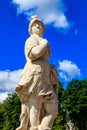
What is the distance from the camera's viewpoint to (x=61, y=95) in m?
65.8

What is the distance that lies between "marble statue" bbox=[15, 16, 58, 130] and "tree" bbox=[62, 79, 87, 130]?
51.1 metres

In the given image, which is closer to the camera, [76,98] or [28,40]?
[28,40]

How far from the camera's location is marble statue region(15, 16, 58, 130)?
1152cm

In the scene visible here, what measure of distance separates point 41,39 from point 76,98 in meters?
54.1

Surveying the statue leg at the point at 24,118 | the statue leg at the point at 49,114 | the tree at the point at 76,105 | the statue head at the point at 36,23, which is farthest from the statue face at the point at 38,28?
the tree at the point at 76,105

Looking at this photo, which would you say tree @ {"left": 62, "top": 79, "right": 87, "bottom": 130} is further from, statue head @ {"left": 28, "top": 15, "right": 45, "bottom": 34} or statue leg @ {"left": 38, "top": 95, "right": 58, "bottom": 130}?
statue leg @ {"left": 38, "top": 95, "right": 58, "bottom": 130}

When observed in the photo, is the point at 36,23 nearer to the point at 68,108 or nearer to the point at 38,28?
the point at 38,28

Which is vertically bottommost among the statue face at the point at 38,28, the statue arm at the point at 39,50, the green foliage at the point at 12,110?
the statue arm at the point at 39,50

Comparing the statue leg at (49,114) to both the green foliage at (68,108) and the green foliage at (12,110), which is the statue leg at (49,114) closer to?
the green foliage at (12,110)

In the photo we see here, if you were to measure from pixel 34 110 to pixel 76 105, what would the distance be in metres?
52.8

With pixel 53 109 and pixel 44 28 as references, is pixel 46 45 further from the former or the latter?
pixel 53 109

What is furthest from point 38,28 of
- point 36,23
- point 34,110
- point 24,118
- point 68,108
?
point 68,108

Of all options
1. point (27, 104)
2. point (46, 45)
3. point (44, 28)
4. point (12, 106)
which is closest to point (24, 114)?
point (27, 104)

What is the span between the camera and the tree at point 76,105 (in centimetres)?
6278
